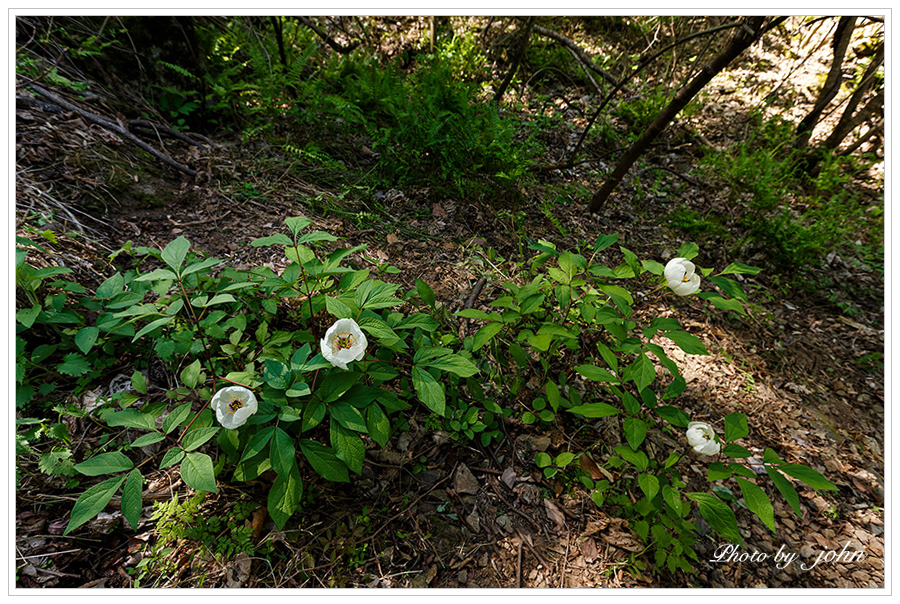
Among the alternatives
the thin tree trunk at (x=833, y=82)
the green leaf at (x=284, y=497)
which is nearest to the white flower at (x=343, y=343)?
the green leaf at (x=284, y=497)

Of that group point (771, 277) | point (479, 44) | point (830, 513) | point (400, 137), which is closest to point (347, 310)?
point (400, 137)

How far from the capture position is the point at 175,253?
1513 mm

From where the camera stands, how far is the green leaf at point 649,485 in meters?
1.42

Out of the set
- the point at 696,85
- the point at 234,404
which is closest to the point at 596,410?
the point at 234,404

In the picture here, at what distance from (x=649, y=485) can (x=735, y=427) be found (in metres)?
0.43

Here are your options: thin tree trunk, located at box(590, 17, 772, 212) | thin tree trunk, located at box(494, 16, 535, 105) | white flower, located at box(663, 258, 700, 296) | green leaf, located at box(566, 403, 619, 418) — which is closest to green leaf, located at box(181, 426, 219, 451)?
green leaf, located at box(566, 403, 619, 418)

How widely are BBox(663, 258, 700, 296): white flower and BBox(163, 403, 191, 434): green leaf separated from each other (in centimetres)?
184

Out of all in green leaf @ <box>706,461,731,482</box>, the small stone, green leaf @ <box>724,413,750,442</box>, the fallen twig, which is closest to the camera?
green leaf @ <box>706,461,731,482</box>

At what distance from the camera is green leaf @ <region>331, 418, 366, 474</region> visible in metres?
1.21

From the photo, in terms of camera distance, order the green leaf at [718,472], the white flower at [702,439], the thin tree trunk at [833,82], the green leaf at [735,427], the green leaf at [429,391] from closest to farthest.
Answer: the green leaf at [429,391] < the green leaf at [718,472] < the green leaf at [735,427] < the white flower at [702,439] < the thin tree trunk at [833,82]

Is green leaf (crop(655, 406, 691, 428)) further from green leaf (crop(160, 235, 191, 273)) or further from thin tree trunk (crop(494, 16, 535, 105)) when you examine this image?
thin tree trunk (crop(494, 16, 535, 105))

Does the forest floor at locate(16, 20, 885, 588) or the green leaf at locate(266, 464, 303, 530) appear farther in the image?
the forest floor at locate(16, 20, 885, 588)

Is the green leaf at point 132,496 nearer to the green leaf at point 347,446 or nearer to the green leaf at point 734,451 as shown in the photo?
the green leaf at point 347,446

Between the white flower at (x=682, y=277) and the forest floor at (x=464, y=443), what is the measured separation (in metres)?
0.93
